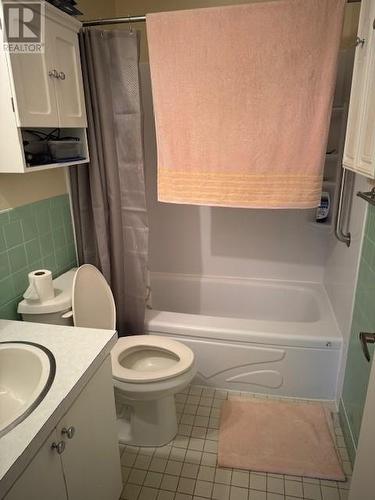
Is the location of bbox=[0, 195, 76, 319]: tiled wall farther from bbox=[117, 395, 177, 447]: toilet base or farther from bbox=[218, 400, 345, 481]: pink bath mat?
bbox=[218, 400, 345, 481]: pink bath mat

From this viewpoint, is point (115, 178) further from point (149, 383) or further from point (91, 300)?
point (149, 383)

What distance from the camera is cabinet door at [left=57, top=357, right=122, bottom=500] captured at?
0.95 meters

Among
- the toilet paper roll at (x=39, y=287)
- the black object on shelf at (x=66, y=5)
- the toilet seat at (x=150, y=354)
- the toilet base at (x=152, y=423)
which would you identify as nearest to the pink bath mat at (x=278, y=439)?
the toilet base at (x=152, y=423)

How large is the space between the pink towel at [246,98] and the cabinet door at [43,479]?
4.09 feet

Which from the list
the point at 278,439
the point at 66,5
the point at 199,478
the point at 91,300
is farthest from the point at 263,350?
the point at 66,5

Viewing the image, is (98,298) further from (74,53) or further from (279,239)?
(279,239)

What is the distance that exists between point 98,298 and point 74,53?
1.15 metres

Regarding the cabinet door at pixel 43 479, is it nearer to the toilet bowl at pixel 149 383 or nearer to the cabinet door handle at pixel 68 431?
the cabinet door handle at pixel 68 431

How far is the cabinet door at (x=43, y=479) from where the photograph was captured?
75cm

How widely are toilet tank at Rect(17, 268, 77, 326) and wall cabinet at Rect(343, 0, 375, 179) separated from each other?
131cm

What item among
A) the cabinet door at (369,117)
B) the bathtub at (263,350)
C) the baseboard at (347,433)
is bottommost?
the baseboard at (347,433)

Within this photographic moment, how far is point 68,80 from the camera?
4.92ft

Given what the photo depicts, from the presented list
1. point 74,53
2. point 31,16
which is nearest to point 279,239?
point 74,53

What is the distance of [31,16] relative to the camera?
48.8 inches
